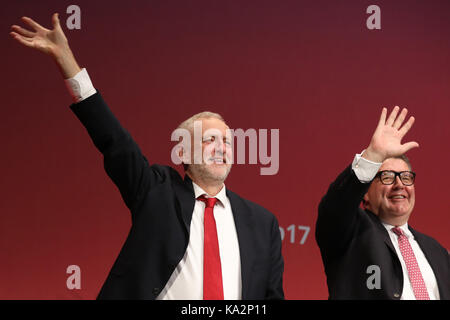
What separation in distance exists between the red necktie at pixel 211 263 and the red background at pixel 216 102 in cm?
96

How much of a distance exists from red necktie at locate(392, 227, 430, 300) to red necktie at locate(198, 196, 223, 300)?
33.4 inches

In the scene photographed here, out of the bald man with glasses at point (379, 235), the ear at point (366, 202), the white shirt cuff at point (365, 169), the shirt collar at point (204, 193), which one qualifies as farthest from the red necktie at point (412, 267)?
the shirt collar at point (204, 193)

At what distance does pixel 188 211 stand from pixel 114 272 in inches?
13.4

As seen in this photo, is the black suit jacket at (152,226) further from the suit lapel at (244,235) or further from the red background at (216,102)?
the red background at (216,102)

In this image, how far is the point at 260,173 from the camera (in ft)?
10.2

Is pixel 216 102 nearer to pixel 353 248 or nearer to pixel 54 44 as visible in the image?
pixel 353 248

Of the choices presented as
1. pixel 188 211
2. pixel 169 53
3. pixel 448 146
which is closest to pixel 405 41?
pixel 448 146

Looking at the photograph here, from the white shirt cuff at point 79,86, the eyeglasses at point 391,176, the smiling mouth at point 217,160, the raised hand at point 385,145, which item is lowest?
the eyeglasses at point 391,176

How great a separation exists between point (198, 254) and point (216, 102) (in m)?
1.22

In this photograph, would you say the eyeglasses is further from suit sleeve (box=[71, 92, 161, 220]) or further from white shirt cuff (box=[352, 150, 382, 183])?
suit sleeve (box=[71, 92, 161, 220])

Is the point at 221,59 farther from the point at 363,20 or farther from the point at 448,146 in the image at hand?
the point at 448,146

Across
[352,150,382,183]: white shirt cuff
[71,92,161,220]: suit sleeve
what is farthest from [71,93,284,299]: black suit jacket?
[352,150,382,183]: white shirt cuff

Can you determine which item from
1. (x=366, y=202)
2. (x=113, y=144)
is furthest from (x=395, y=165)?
(x=113, y=144)

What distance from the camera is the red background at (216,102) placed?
293 cm
